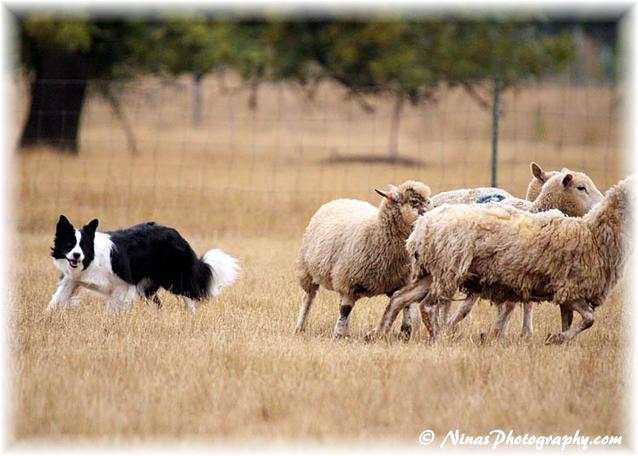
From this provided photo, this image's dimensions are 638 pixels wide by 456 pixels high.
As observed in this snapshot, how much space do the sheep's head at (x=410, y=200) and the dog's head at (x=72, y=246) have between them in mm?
2812

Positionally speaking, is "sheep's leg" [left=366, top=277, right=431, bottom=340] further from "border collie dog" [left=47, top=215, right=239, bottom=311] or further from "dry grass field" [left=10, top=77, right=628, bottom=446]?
"border collie dog" [left=47, top=215, right=239, bottom=311]

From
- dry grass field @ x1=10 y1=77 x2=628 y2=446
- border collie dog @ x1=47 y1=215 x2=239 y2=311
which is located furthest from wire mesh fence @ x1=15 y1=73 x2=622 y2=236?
border collie dog @ x1=47 y1=215 x2=239 y2=311

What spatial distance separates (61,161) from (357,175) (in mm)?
6141

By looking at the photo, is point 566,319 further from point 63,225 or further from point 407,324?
point 63,225

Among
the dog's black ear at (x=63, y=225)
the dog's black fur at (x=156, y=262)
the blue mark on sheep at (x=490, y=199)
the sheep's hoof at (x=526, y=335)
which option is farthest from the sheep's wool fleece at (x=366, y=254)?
the dog's black ear at (x=63, y=225)

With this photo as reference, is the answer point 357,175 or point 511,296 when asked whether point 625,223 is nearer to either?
point 511,296

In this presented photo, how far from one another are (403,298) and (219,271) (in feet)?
8.10

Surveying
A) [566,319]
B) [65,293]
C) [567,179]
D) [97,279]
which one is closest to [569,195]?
[567,179]

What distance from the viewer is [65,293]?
370 inches

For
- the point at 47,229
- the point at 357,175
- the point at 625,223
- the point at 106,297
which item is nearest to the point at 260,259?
the point at 106,297

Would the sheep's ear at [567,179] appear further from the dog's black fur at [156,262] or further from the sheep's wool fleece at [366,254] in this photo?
the dog's black fur at [156,262]

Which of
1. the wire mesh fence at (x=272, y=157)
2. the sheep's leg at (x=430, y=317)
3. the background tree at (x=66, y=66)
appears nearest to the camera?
the sheep's leg at (x=430, y=317)

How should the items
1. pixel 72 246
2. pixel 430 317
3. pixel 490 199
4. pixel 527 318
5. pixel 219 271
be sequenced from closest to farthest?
pixel 430 317, pixel 527 318, pixel 72 246, pixel 490 199, pixel 219 271

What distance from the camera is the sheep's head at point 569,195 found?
29.6ft
